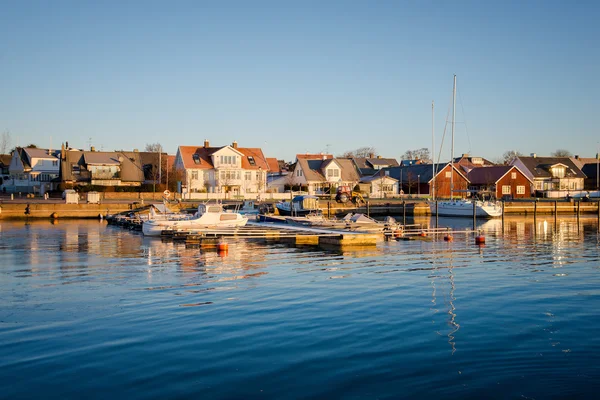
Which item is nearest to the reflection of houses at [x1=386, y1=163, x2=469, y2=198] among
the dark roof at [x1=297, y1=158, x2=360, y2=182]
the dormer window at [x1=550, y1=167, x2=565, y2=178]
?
the dark roof at [x1=297, y1=158, x2=360, y2=182]

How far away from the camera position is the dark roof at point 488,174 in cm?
10162

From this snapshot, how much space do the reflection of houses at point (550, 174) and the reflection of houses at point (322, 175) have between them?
33.0 meters

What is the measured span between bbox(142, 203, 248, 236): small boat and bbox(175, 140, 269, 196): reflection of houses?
48.0 metres

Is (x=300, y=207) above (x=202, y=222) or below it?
above

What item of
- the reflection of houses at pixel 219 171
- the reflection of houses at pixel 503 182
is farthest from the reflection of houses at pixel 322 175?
the reflection of houses at pixel 503 182

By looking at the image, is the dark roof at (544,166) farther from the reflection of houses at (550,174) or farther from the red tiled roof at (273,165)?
the red tiled roof at (273,165)

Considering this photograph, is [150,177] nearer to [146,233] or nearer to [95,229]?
[95,229]

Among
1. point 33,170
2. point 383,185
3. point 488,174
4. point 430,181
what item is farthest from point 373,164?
point 33,170

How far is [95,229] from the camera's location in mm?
51031

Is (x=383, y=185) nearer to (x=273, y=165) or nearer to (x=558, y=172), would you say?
(x=273, y=165)

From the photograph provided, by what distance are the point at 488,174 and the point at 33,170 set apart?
267 feet

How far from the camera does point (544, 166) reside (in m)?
113

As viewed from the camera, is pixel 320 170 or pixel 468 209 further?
pixel 320 170

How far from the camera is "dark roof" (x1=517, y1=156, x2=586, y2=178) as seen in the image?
366 feet
